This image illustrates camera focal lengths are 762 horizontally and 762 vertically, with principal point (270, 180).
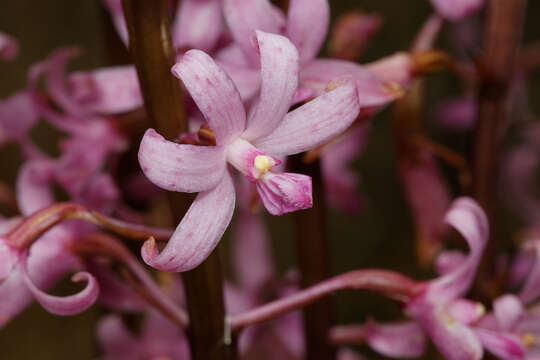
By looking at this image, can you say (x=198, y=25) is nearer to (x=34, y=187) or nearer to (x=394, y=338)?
(x=34, y=187)

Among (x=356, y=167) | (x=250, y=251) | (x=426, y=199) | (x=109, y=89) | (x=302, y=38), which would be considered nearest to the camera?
(x=302, y=38)

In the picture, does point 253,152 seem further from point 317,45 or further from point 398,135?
point 398,135

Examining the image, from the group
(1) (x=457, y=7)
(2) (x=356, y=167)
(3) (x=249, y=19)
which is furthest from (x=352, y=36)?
(2) (x=356, y=167)

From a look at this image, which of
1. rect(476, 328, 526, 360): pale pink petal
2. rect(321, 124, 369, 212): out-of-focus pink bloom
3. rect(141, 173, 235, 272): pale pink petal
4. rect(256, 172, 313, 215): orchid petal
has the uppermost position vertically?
rect(256, 172, 313, 215): orchid petal

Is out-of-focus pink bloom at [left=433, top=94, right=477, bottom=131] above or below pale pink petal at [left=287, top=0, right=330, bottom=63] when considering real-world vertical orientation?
below

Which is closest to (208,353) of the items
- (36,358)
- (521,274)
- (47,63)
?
(47,63)

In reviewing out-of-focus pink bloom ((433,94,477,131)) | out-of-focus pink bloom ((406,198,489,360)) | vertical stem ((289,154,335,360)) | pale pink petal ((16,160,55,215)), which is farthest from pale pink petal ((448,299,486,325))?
out-of-focus pink bloom ((433,94,477,131))

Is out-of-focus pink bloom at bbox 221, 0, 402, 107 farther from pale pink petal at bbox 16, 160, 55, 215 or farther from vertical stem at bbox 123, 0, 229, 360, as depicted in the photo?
pale pink petal at bbox 16, 160, 55, 215
